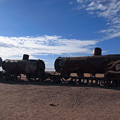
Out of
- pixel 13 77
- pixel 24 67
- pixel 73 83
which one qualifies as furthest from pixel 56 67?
pixel 13 77

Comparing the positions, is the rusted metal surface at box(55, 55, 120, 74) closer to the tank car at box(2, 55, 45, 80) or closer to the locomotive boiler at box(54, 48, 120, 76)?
the locomotive boiler at box(54, 48, 120, 76)

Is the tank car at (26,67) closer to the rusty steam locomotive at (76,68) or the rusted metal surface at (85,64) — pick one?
the rusty steam locomotive at (76,68)

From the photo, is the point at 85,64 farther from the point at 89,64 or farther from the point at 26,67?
the point at 26,67

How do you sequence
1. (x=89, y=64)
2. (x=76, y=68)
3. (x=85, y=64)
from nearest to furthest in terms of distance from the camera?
1. (x=89, y=64)
2. (x=85, y=64)
3. (x=76, y=68)

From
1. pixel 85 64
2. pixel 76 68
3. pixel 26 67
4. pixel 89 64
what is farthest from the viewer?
pixel 26 67

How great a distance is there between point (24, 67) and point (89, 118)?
1854cm

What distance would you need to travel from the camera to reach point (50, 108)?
351 inches

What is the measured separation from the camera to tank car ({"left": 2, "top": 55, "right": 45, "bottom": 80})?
24.1m

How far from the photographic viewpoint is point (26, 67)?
24578 millimetres

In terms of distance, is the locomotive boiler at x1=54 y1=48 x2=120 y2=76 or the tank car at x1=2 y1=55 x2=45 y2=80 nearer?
the locomotive boiler at x1=54 y1=48 x2=120 y2=76

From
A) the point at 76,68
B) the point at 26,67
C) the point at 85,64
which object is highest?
the point at 85,64

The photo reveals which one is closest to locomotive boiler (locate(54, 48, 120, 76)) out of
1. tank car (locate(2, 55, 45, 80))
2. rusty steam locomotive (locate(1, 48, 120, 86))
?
rusty steam locomotive (locate(1, 48, 120, 86))

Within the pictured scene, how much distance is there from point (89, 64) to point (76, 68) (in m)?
1.71

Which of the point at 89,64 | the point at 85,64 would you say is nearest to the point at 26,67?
the point at 85,64
